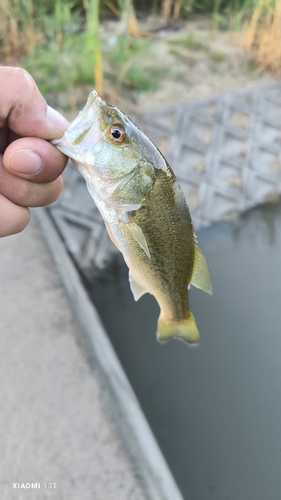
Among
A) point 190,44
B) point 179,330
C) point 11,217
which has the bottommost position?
point 179,330

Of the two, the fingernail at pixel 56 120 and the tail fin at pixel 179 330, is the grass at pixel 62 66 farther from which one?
the tail fin at pixel 179 330

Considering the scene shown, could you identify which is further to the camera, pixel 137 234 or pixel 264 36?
pixel 264 36

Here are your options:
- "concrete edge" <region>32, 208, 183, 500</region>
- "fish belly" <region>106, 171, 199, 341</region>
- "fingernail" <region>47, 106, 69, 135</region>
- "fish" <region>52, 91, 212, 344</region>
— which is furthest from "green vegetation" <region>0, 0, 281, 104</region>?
"fish belly" <region>106, 171, 199, 341</region>

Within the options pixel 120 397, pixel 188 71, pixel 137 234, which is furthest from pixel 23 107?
pixel 188 71

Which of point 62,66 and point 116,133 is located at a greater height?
point 116,133

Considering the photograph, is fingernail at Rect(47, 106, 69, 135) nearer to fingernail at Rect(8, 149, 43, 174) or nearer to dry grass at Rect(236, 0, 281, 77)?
fingernail at Rect(8, 149, 43, 174)

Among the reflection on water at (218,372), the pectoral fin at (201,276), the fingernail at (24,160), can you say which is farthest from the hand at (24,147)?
the reflection on water at (218,372)

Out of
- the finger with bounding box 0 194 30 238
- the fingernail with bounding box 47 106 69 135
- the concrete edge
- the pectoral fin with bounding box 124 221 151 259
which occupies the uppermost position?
the fingernail with bounding box 47 106 69 135

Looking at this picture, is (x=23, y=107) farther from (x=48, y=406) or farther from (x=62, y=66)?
(x=62, y=66)
